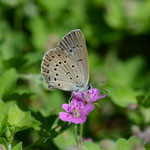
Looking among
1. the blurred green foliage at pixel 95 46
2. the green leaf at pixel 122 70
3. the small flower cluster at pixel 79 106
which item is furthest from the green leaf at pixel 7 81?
the green leaf at pixel 122 70

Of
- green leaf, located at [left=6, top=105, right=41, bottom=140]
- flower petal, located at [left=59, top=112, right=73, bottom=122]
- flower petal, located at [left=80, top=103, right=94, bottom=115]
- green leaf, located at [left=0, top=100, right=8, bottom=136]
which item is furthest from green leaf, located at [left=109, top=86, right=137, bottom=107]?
green leaf, located at [left=0, top=100, right=8, bottom=136]

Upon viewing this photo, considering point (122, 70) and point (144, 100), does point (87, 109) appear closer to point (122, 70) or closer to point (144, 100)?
point (144, 100)

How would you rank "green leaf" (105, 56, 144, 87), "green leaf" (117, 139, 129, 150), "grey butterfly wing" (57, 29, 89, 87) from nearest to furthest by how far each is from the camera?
"green leaf" (117, 139, 129, 150)
"grey butterfly wing" (57, 29, 89, 87)
"green leaf" (105, 56, 144, 87)

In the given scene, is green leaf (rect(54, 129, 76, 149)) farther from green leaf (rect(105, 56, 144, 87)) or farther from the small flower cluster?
green leaf (rect(105, 56, 144, 87))

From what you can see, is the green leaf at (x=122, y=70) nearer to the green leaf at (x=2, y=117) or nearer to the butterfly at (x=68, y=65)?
the butterfly at (x=68, y=65)

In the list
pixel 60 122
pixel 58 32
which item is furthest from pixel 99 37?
pixel 60 122

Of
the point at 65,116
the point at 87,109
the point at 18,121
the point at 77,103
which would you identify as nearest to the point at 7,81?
the point at 18,121

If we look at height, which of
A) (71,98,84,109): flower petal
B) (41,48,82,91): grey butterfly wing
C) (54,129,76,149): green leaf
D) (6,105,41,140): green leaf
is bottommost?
(54,129,76,149): green leaf
